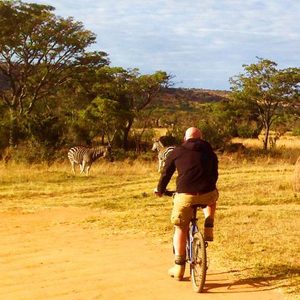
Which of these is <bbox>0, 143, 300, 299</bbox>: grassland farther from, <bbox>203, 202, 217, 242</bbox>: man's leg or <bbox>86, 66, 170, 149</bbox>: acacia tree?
<bbox>86, 66, 170, 149</bbox>: acacia tree

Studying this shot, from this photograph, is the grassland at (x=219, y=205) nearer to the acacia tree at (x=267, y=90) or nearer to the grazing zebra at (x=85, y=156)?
the grazing zebra at (x=85, y=156)

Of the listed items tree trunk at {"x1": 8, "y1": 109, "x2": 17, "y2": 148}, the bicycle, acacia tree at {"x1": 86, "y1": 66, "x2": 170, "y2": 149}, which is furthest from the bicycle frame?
acacia tree at {"x1": 86, "y1": 66, "x2": 170, "y2": 149}

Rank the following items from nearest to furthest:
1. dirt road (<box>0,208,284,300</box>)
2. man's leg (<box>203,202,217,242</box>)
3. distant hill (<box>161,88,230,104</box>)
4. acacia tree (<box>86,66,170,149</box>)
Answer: dirt road (<box>0,208,284,300</box>)
man's leg (<box>203,202,217,242</box>)
acacia tree (<box>86,66,170,149</box>)
distant hill (<box>161,88,230,104</box>)

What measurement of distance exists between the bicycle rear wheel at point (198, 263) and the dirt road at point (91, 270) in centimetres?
13

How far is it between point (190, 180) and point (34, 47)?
2692 centimetres

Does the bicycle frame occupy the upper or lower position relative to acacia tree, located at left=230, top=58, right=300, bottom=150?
lower

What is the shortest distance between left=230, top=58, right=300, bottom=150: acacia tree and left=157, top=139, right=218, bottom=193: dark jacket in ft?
98.6

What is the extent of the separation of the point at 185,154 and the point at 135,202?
7.89 metres

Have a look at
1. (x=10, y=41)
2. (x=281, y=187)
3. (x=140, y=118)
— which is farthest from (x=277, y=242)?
(x=140, y=118)

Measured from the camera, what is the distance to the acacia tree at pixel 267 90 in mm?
37150

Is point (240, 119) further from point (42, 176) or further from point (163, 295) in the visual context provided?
point (163, 295)

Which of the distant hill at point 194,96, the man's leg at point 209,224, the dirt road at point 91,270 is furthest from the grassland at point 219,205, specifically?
the distant hill at point 194,96

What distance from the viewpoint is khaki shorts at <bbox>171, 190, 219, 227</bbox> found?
6.92 m

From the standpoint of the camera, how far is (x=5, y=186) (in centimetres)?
1755
